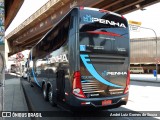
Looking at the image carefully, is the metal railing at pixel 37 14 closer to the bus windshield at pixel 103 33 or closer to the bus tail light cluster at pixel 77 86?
the bus windshield at pixel 103 33

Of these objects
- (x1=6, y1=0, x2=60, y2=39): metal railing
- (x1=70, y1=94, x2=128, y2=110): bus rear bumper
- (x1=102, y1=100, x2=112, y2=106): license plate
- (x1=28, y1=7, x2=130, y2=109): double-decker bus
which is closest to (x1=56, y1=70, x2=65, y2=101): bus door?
(x1=28, y1=7, x2=130, y2=109): double-decker bus

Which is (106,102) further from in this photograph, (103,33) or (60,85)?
(103,33)

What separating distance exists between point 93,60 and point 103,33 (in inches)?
37.7

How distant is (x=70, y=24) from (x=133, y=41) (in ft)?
176

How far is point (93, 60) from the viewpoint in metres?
6.70

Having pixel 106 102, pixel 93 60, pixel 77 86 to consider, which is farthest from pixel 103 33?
pixel 106 102

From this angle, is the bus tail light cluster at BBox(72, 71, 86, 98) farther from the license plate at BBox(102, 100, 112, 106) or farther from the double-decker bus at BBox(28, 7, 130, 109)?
the license plate at BBox(102, 100, 112, 106)

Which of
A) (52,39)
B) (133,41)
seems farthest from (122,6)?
(133,41)

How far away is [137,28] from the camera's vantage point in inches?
941

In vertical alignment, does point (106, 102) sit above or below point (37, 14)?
below

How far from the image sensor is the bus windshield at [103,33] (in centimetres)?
664

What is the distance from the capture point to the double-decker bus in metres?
6.47

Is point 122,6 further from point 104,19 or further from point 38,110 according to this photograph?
point 38,110

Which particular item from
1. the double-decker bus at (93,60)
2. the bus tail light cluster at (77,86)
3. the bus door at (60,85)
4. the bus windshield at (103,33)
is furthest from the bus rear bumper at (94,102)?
the bus windshield at (103,33)
